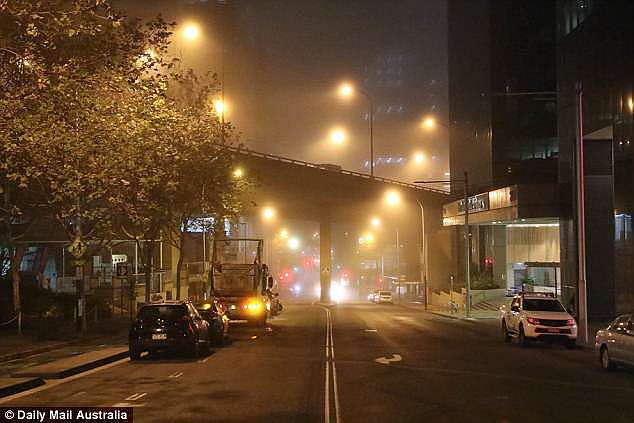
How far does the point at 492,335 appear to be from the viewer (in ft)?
114

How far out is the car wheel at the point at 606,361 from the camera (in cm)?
2016

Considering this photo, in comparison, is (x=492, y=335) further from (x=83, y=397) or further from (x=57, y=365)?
(x=83, y=397)

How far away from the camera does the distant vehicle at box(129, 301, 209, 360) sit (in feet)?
75.3

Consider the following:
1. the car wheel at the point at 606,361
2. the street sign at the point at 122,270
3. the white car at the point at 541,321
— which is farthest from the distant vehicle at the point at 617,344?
the street sign at the point at 122,270

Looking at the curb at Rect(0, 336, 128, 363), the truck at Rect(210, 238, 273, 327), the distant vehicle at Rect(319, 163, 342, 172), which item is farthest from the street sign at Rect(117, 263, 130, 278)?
the distant vehicle at Rect(319, 163, 342, 172)

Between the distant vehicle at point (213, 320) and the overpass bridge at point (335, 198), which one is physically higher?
the overpass bridge at point (335, 198)

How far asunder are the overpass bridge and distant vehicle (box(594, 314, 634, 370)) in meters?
42.7

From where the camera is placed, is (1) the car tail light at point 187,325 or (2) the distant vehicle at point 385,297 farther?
(2) the distant vehicle at point 385,297

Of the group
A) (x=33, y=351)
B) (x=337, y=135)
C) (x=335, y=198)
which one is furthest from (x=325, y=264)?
(x=33, y=351)

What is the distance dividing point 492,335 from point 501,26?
4479cm

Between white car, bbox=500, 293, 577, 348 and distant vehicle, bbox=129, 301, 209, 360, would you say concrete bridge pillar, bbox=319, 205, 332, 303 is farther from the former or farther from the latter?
distant vehicle, bbox=129, 301, 209, 360

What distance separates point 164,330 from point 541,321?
42.4 feet

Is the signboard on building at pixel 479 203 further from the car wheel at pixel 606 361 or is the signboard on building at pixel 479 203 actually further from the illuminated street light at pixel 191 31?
the car wheel at pixel 606 361

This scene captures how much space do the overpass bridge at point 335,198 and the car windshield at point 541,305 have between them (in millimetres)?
35294
